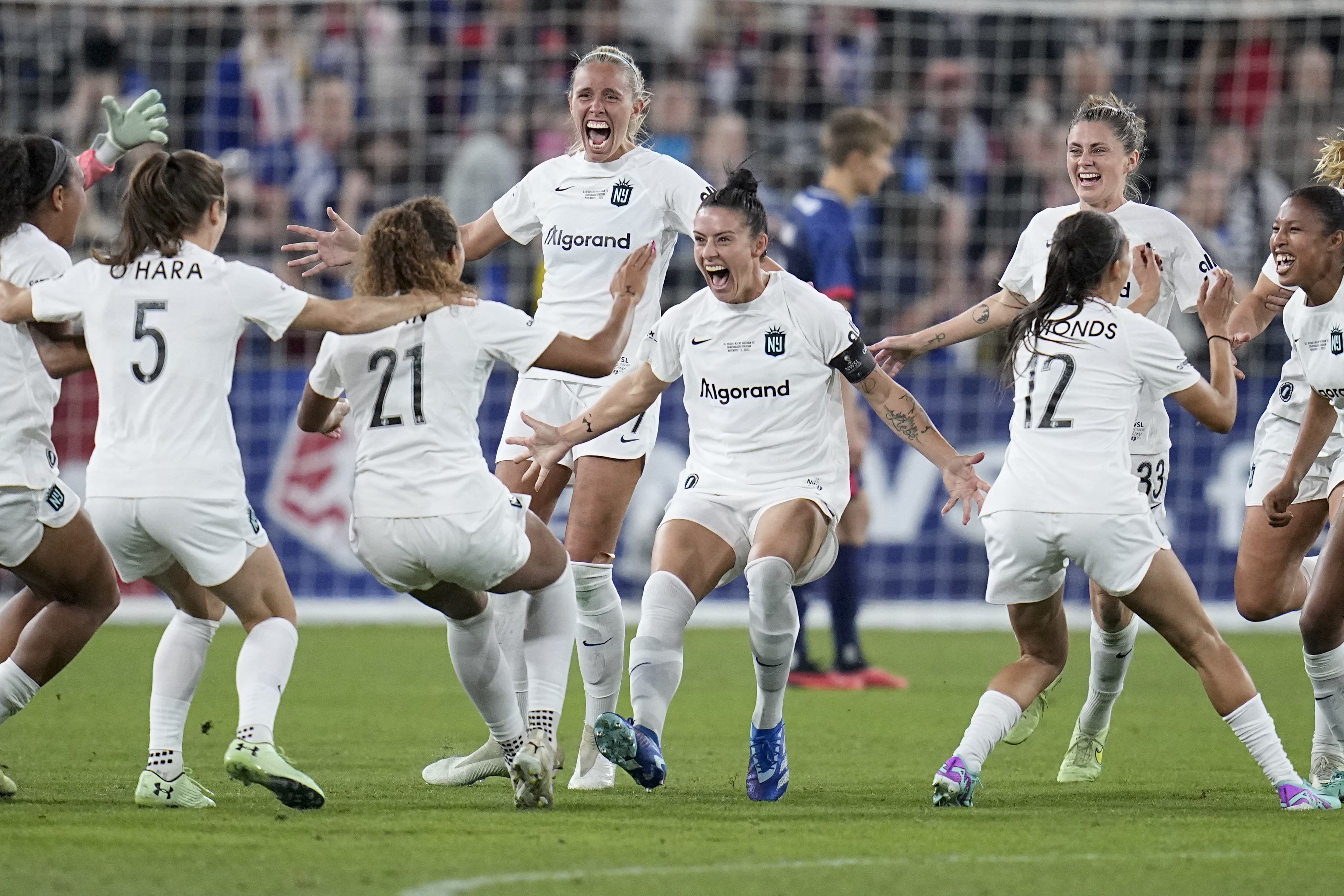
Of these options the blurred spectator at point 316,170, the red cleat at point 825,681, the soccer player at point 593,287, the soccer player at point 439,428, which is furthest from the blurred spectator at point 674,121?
the soccer player at point 439,428

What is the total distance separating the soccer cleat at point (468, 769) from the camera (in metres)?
6.17

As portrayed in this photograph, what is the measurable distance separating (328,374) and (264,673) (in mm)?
933

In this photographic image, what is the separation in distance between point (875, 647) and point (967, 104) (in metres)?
5.51

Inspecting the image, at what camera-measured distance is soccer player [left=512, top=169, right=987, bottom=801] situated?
5668 mm

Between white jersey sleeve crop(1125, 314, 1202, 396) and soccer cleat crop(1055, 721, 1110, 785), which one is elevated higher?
white jersey sleeve crop(1125, 314, 1202, 396)

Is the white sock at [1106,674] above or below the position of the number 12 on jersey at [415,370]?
below

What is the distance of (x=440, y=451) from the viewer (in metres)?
5.25

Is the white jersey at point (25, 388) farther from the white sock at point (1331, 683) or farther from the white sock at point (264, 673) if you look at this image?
the white sock at point (1331, 683)

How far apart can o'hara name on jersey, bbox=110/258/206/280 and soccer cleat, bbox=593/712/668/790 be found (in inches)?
70.3

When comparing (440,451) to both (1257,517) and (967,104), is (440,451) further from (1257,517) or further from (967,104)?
(967,104)

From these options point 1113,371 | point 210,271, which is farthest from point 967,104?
point 210,271

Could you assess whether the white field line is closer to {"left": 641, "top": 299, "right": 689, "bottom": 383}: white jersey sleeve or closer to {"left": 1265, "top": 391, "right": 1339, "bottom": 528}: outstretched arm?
{"left": 1265, "top": 391, "right": 1339, "bottom": 528}: outstretched arm

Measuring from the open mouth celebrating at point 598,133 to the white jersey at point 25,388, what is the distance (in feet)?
6.67

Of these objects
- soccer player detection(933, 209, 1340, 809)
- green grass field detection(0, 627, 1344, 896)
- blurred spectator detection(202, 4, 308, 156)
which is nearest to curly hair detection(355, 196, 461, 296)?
green grass field detection(0, 627, 1344, 896)
